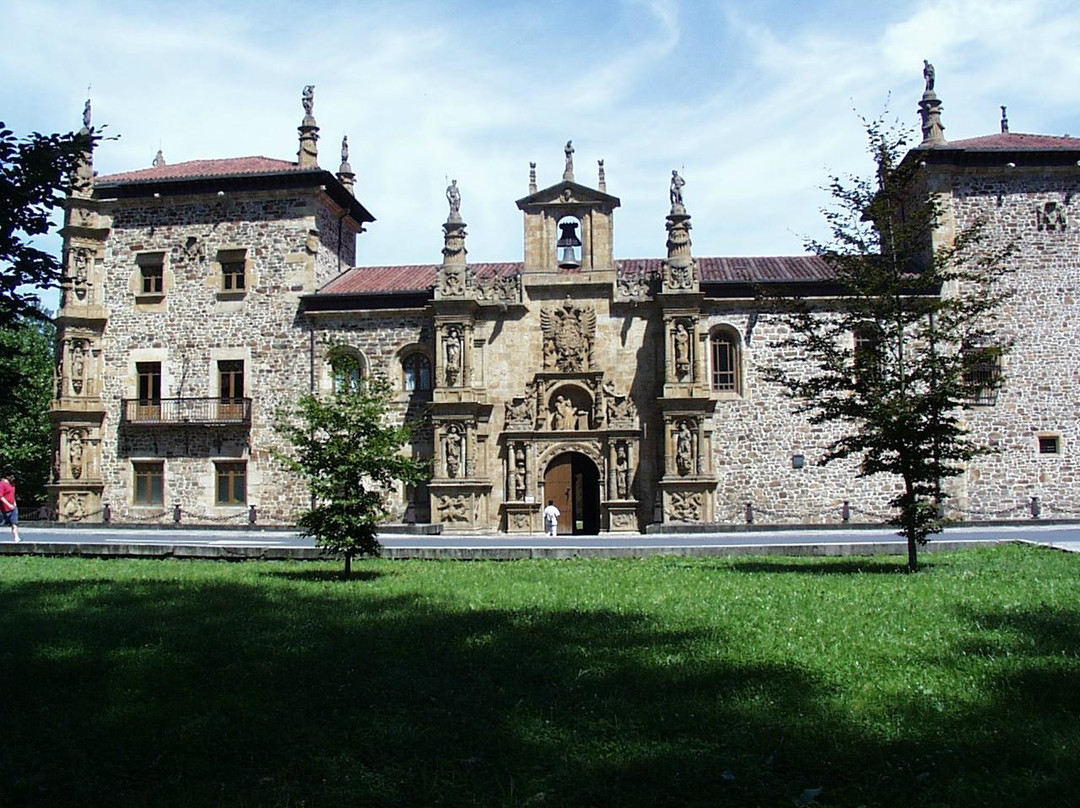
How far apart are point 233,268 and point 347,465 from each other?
19.4m

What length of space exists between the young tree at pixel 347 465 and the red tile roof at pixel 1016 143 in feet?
76.4

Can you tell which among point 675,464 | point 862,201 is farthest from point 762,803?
point 675,464

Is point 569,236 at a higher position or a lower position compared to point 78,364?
higher

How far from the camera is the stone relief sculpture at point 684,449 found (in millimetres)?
29797

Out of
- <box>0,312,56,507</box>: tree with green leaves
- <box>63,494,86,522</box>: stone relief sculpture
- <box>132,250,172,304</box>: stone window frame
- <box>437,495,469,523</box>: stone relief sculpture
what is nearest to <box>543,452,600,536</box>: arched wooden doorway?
<box>437,495,469,523</box>: stone relief sculpture

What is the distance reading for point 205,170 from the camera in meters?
35.0

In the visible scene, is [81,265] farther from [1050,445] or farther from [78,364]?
[1050,445]

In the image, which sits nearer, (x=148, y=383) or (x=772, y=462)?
(x=772, y=462)

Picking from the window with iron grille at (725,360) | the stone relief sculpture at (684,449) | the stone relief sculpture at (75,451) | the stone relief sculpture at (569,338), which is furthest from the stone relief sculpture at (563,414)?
the stone relief sculpture at (75,451)

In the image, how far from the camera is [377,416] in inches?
668

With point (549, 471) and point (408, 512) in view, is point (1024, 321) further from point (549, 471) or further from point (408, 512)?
point (408, 512)

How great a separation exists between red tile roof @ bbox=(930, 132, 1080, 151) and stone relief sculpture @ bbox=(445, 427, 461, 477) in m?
18.5

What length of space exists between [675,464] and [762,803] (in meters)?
24.4

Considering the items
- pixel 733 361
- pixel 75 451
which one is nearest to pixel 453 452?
pixel 733 361
